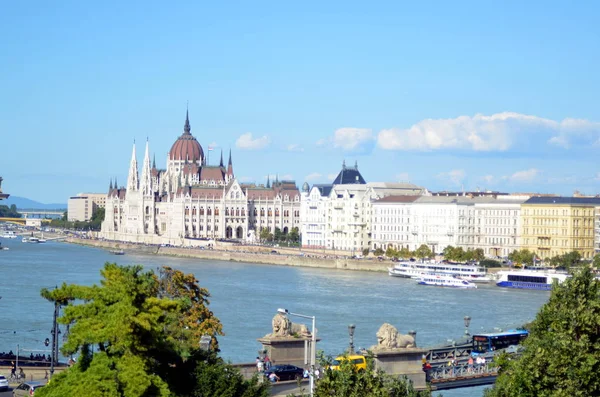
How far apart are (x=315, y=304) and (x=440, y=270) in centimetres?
2211

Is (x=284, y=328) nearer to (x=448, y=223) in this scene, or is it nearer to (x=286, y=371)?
(x=286, y=371)

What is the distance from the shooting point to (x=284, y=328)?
16.4m

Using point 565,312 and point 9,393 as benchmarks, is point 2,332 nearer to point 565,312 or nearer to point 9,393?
point 9,393

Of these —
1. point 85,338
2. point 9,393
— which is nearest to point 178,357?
point 85,338

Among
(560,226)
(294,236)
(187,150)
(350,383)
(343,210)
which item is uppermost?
(187,150)

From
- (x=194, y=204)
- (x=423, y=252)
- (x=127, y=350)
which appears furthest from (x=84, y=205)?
(x=127, y=350)

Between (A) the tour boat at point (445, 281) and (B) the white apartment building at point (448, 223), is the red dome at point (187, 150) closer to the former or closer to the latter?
(B) the white apartment building at point (448, 223)

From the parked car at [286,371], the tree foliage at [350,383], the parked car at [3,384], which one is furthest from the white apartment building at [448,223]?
the tree foliage at [350,383]

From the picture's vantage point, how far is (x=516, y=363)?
12.4m

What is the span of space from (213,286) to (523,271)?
52.3ft

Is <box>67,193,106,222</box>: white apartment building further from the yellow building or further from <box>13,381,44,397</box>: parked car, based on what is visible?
<box>13,381,44,397</box>: parked car

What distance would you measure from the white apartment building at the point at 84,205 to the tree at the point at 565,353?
16444 centimetres

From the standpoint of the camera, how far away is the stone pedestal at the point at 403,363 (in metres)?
14.6

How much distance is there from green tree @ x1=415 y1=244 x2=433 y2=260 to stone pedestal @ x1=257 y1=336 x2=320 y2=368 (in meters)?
55.4
